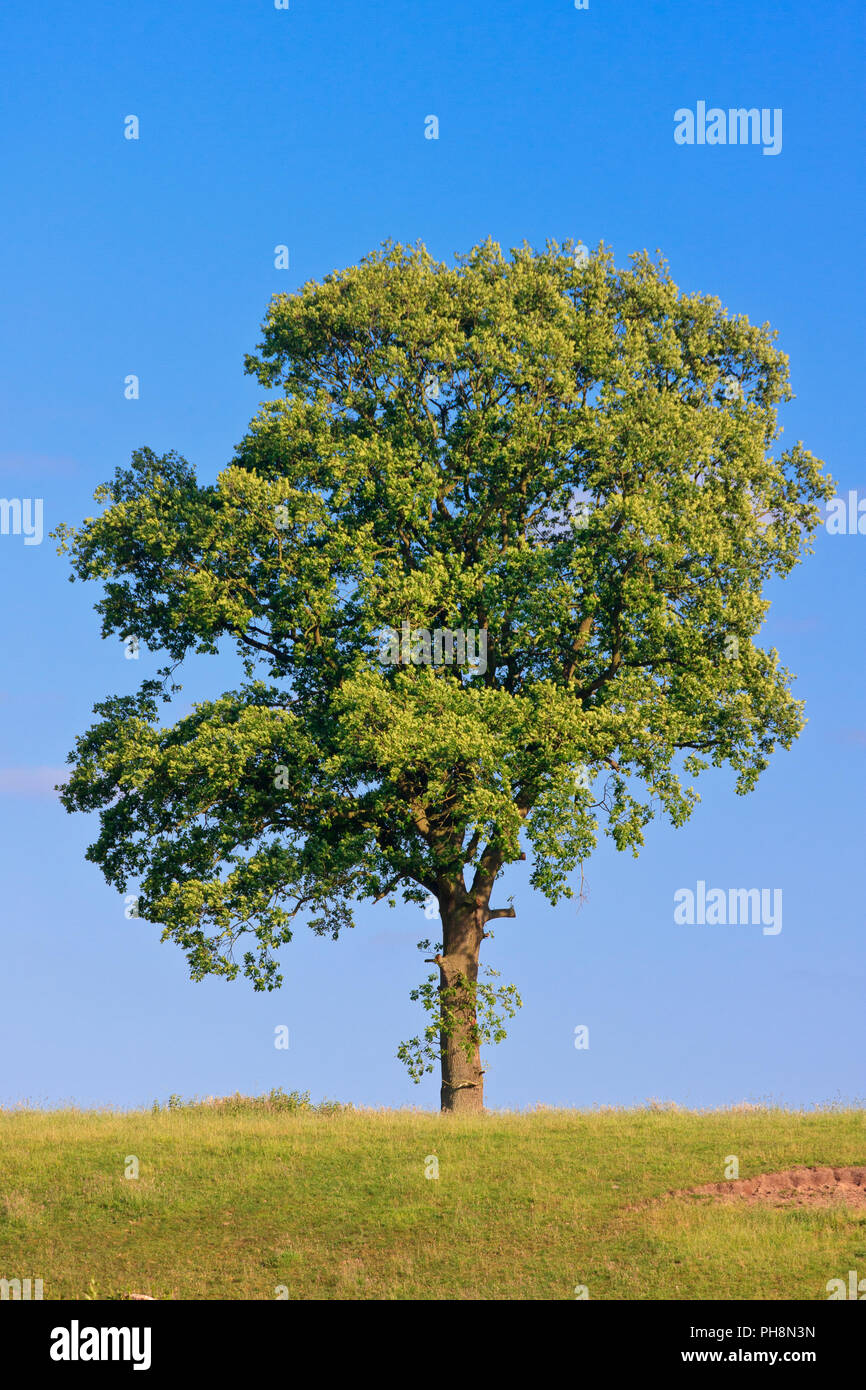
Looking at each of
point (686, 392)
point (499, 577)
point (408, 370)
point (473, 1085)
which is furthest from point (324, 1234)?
point (686, 392)

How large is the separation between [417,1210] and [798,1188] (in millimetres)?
7378

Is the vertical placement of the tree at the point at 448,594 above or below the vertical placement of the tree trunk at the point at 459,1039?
above

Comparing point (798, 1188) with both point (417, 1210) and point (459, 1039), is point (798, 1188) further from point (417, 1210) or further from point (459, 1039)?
point (459, 1039)

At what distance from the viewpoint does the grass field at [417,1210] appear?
20719mm

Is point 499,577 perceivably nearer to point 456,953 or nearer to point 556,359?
point 556,359

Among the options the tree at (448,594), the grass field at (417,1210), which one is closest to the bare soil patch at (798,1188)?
the grass field at (417,1210)

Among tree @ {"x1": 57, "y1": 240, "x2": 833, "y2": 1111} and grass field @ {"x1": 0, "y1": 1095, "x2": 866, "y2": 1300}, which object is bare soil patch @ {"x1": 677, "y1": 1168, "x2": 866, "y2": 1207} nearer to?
grass field @ {"x1": 0, "y1": 1095, "x2": 866, "y2": 1300}

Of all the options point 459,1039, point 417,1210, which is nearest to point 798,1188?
point 417,1210

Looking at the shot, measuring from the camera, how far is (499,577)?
1276 inches

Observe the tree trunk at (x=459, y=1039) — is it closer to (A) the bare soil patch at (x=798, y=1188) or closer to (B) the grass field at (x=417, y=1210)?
(B) the grass field at (x=417, y=1210)

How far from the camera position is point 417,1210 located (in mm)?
23562

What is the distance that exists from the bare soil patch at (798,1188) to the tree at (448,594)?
7.89m

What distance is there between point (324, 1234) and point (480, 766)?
11.0 metres

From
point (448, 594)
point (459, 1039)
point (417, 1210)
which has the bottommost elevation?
point (417, 1210)
